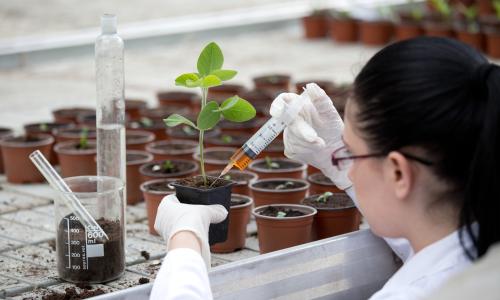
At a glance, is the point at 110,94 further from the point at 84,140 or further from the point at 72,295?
the point at 84,140

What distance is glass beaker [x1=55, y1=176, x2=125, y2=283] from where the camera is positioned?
2480 mm

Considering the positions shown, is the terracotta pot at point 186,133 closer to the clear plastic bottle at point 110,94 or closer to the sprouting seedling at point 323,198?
the sprouting seedling at point 323,198

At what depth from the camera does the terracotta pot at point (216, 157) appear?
11.8 ft

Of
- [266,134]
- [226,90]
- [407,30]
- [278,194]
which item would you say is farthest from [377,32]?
[266,134]

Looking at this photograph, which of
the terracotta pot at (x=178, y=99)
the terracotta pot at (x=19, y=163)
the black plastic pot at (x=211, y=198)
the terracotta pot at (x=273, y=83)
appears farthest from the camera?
the terracotta pot at (x=273, y=83)

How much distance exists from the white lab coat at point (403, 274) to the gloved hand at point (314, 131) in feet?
1.82

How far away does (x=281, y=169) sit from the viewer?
3.54 m

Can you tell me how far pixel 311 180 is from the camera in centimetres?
331

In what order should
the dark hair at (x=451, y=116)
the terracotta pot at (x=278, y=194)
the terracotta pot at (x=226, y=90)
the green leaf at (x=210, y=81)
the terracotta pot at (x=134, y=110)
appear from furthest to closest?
the terracotta pot at (x=226, y=90), the terracotta pot at (x=134, y=110), the terracotta pot at (x=278, y=194), the green leaf at (x=210, y=81), the dark hair at (x=451, y=116)

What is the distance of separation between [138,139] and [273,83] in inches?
59.4

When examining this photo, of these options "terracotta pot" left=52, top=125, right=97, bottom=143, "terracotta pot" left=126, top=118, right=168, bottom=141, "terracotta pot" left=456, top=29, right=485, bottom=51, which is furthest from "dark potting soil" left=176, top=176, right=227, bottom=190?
"terracotta pot" left=456, top=29, right=485, bottom=51

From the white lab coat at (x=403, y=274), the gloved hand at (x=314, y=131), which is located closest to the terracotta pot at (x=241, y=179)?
the gloved hand at (x=314, y=131)

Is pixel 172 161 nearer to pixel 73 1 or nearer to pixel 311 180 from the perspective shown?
pixel 311 180

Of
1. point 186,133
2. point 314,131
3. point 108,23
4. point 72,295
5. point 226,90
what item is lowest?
point 72,295
